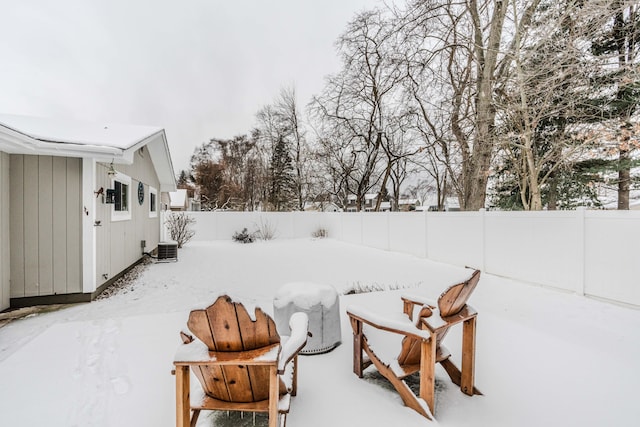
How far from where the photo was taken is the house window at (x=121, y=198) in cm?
570

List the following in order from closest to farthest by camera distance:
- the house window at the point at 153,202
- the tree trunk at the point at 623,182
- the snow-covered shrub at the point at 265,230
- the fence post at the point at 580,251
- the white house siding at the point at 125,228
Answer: the fence post at the point at 580,251
the white house siding at the point at 125,228
the tree trunk at the point at 623,182
the house window at the point at 153,202
the snow-covered shrub at the point at 265,230

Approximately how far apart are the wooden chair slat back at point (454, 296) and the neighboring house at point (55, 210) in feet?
15.9

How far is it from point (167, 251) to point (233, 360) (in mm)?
7961

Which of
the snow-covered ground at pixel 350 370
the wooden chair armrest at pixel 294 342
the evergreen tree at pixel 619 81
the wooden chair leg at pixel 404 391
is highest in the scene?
the evergreen tree at pixel 619 81

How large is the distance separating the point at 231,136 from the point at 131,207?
1946 centimetres

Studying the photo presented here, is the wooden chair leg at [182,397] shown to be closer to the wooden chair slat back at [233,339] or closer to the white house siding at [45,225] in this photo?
the wooden chair slat back at [233,339]

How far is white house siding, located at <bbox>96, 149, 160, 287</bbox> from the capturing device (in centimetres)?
497

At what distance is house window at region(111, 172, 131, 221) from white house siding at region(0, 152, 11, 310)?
145 centimetres

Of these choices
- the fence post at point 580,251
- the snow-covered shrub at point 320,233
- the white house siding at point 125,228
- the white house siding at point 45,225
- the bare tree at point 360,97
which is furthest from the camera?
the snow-covered shrub at point 320,233

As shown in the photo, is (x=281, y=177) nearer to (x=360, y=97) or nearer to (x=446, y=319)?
(x=360, y=97)

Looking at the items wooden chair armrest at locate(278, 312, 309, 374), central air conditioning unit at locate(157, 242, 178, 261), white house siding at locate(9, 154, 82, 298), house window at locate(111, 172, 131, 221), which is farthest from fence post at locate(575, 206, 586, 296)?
central air conditioning unit at locate(157, 242, 178, 261)

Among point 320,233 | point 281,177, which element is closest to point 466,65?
point 320,233

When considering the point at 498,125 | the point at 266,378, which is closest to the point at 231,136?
the point at 498,125

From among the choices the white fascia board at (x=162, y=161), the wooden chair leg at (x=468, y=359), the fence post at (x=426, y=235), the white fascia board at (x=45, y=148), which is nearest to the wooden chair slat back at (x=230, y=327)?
the wooden chair leg at (x=468, y=359)
